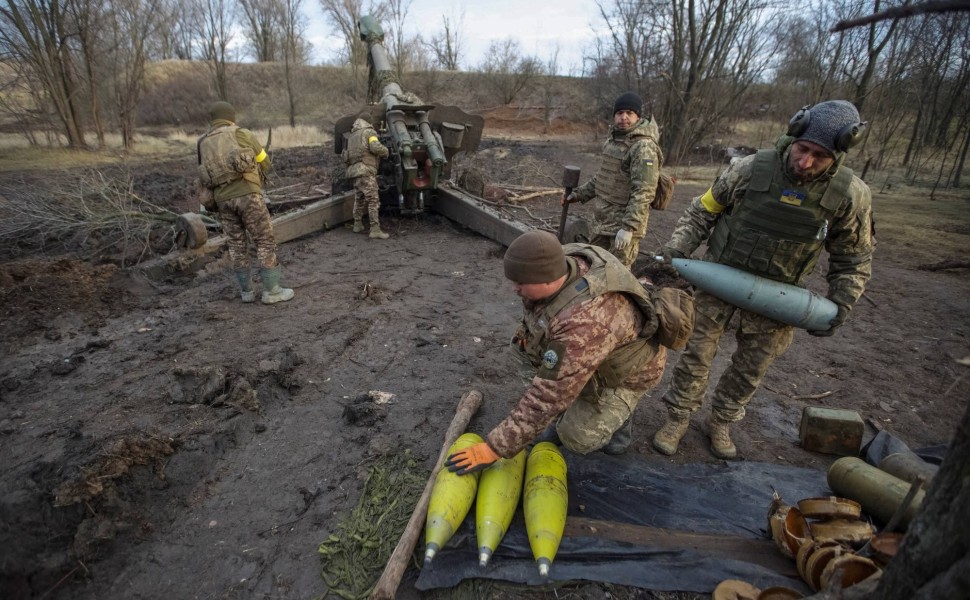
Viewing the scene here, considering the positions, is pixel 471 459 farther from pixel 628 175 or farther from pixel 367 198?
pixel 367 198

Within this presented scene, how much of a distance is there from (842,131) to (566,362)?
1.67 m

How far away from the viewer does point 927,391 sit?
3.95 m

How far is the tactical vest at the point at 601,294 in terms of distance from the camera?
2.32m

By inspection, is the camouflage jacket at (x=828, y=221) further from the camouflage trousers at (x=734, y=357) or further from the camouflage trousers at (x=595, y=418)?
the camouflage trousers at (x=595, y=418)

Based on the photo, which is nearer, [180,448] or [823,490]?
[823,490]

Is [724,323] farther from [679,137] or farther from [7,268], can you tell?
[679,137]

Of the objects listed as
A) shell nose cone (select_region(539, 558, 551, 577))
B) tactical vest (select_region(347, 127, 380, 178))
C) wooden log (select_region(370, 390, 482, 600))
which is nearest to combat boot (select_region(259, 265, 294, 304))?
tactical vest (select_region(347, 127, 380, 178))

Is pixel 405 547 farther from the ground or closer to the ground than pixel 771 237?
closer to the ground

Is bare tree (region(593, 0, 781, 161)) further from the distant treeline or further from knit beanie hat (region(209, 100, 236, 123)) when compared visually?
knit beanie hat (region(209, 100, 236, 123))

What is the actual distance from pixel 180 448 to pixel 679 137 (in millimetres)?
15370

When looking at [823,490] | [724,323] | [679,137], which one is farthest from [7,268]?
[679,137]

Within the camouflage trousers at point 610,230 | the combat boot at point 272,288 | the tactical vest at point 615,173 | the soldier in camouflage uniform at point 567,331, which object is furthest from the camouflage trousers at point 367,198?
the soldier in camouflage uniform at point 567,331

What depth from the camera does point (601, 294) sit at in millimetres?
2322

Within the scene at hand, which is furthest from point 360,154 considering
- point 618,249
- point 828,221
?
point 828,221
